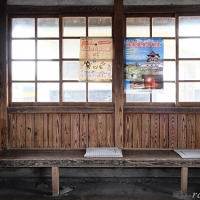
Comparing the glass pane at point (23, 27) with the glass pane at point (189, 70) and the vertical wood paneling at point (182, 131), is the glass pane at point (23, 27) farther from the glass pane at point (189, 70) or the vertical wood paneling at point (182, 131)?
the vertical wood paneling at point (182, 131)

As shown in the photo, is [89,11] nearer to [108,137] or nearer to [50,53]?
[50,53]

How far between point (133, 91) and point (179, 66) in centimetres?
95

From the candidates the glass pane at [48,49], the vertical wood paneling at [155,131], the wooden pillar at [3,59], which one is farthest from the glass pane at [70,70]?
the vertical wood paneling at [155,131]

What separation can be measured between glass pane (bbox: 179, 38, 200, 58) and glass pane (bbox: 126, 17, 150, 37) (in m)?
0.65

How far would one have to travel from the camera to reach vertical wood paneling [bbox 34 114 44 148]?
468 cm

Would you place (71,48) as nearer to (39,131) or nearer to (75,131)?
(75,131)

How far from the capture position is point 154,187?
4.41 metres

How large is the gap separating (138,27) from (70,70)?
1.47 m

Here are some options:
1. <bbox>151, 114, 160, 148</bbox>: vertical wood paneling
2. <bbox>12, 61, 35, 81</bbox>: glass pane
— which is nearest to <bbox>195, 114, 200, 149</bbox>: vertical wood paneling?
<bbox>151, 114, 160, 148</bbox>: vertical wood paneling

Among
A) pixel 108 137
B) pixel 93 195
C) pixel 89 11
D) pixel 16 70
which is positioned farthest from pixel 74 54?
pixel 93 195

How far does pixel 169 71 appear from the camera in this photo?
4.71m

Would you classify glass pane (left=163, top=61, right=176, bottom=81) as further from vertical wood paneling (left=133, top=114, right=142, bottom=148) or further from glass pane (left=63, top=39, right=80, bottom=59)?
glass pane (left=63, top=39, right=80, bottom=59)

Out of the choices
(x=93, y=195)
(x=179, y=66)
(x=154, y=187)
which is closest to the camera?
(x=93, y=195)

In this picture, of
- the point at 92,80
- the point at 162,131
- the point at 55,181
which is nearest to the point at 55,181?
the point at 55,181
